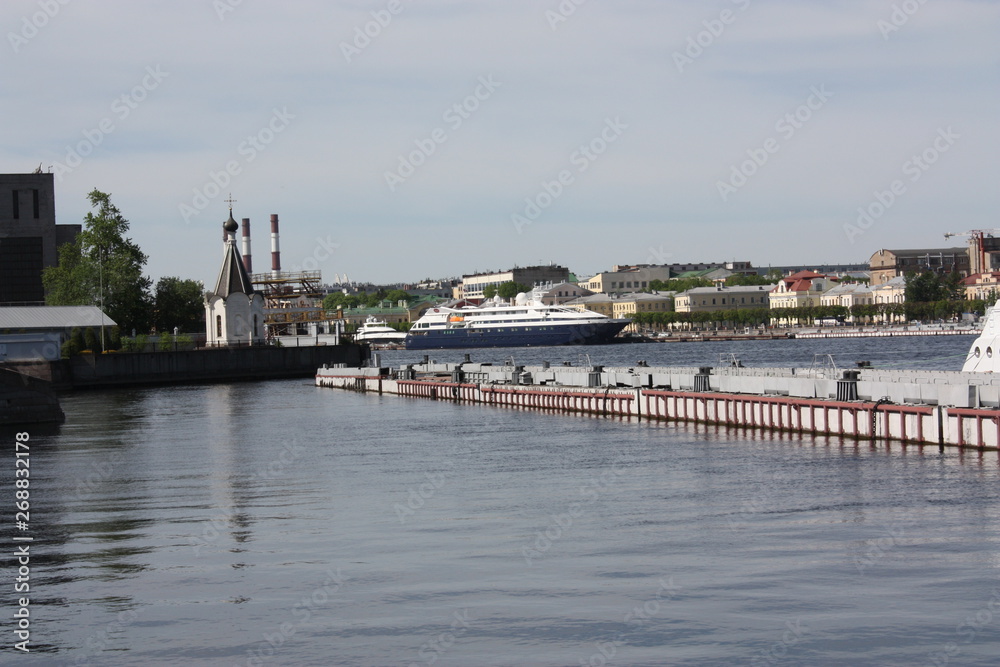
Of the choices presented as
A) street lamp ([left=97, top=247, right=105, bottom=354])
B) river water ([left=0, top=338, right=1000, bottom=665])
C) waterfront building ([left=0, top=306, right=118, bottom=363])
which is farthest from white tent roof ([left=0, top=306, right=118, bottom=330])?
river water ([left=0, top=338, right=1000, bottom=665])

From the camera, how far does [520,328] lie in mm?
188500

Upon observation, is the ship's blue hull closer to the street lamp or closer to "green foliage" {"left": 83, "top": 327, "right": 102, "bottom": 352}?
the street lamp

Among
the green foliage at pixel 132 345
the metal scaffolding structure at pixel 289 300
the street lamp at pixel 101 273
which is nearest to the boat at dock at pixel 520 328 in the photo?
the metal scaffolding structure at pixel 289 300

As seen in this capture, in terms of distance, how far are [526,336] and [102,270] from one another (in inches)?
3465

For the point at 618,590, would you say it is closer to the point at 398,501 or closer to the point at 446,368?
the point at 398,501

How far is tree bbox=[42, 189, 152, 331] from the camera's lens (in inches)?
4291

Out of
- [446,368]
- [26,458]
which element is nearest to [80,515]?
[26,458]

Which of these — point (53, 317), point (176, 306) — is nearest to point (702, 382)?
point (53, 317)

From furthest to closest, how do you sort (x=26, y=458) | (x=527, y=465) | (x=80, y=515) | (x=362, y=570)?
(x=26, y=458)
(x=527, y=465)
(x=80, y=515)
(x=362, y=570)

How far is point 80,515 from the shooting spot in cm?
2869

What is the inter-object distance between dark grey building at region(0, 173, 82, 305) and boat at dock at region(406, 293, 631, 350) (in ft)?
268

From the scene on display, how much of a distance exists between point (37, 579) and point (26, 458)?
21.3 meters

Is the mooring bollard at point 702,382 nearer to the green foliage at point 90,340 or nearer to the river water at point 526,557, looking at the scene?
the river water at point 526,557

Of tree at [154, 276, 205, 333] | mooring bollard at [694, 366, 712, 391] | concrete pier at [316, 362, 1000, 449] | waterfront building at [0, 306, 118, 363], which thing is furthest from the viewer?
tree at [154, 276, 205, 333]
